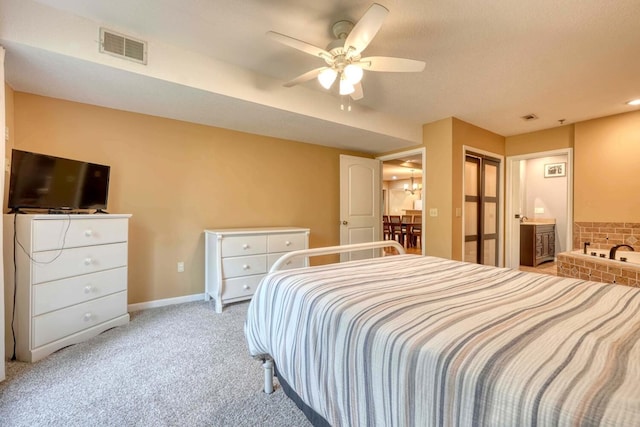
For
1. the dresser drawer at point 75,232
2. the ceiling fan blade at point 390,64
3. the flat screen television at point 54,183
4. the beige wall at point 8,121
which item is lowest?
the dresser drawer at point 75,232

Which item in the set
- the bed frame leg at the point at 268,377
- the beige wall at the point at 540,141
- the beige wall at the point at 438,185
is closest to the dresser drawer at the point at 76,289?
the bed frame leg at the point at 268,377

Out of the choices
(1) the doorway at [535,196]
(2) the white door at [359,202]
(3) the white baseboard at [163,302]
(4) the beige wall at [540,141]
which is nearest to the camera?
(3) the white baseboard at [163,302]

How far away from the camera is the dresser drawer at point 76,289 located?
6.43 feet

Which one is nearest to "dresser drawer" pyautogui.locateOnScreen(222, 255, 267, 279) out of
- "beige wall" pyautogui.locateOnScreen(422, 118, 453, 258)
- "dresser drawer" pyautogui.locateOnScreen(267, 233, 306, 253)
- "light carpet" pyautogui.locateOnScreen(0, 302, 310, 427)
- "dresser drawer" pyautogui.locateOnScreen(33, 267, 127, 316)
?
"dresser drawer" pyautogui.locateOnScreen(267, 233, 306, 253)

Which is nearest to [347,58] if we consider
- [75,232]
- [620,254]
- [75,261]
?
[75,232]

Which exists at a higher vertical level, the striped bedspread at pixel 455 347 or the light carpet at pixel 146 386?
the striped bedspread at pixel 455 347

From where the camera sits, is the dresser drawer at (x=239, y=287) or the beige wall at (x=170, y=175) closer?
the beige wall at (x=170, y=175)

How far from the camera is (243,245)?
10.1 ft

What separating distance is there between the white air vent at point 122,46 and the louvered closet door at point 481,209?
4.00 meters

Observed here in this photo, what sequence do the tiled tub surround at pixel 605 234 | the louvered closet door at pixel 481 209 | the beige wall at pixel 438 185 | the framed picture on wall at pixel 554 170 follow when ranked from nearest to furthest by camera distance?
the tiled tub surround at pixel 605 234, the beige wall at pixel 438 185, the louvered closet door at pixel 481 209, the framed picture on wall at pixel 554 170

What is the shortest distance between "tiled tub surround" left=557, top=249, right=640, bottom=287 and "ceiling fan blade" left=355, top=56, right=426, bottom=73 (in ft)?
8.22

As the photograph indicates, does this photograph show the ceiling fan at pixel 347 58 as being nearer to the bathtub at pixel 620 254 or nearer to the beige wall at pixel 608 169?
the bathtub at pixel 620 254

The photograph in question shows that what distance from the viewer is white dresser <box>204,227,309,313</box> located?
2934 millimetres

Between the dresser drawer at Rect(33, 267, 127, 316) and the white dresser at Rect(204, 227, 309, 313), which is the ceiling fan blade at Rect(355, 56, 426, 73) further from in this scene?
the dresser drawer at Rect(33, 267, 127, 316)
